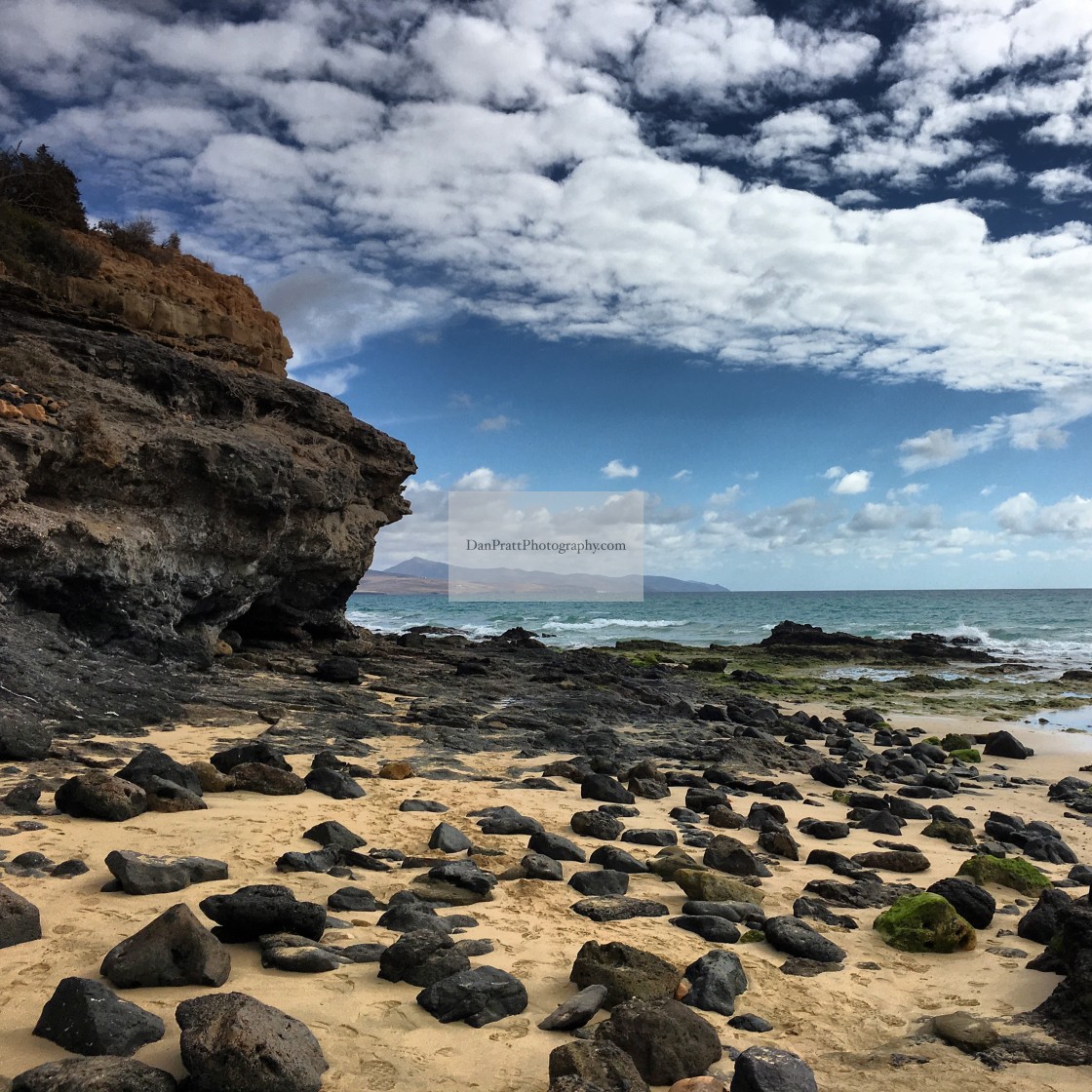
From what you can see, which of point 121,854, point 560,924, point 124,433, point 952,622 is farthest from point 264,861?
point 952,622

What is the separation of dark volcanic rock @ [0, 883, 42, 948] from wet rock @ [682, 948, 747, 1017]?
346 centimetres

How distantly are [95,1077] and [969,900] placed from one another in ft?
18.9

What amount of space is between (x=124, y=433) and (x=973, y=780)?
16271mm

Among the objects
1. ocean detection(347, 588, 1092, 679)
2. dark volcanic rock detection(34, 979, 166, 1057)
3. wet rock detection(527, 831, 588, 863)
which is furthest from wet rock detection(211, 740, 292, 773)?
ocean detection(347, 588, 1092, 679)

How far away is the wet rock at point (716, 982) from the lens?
4156 millimetres

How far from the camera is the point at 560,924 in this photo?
524 centimetres

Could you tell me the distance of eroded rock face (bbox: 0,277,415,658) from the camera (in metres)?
13.0

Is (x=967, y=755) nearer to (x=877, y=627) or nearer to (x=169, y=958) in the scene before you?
(x=169, y=958)

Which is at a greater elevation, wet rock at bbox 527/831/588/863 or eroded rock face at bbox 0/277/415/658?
eroded rock face at bbox 0/277/415/658

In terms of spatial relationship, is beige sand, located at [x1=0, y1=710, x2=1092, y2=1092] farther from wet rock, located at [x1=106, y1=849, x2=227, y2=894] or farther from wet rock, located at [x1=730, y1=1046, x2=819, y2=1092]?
wet rock, located at [x1=730, y1=1046, x2=819, y2=1092]

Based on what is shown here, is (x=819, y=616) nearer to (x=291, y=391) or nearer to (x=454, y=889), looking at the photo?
(x=291, y=391)

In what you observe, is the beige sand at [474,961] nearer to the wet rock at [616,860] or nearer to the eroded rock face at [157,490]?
the wet rock at [616,860]

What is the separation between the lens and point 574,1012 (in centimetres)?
382

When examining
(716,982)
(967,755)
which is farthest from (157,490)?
(967,755)
